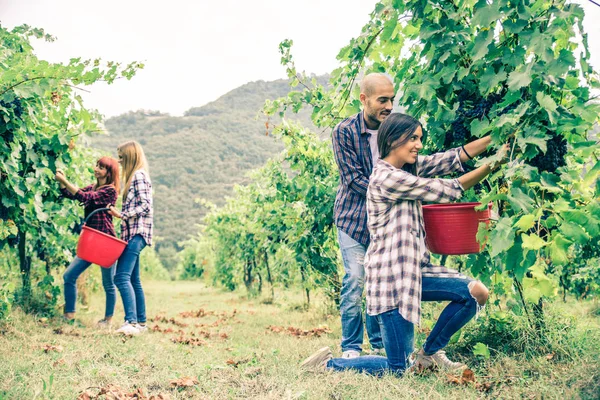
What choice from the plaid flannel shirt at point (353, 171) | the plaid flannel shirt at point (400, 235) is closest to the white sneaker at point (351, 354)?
the plaid flannel shirt at point (400, 235)

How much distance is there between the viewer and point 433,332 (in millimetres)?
3137

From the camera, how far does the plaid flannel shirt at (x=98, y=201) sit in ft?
17.3

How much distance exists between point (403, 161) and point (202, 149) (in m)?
42.8

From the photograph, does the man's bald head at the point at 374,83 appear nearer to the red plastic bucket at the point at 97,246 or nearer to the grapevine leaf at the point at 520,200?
the grapevine leaf at the point at 520,200

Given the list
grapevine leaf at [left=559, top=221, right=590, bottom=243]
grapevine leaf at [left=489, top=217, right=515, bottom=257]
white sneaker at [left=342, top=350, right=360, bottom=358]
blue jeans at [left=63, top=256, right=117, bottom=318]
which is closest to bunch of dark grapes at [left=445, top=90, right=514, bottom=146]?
grapevine leaf at [left=489, top=217, right=515, bottom=257]

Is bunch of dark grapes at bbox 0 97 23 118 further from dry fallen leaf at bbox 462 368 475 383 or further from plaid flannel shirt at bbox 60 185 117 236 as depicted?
dry fallen leaf at bbox 462 368 475 383

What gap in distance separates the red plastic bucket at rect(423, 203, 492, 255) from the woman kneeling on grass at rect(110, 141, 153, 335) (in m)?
3.37

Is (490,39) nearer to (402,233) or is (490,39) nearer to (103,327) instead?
(402,233)

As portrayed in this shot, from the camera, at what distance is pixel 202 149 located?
44594 mm

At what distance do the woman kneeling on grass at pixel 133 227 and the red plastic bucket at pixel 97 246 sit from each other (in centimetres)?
25

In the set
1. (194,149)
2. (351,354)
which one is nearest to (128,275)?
(351,354)

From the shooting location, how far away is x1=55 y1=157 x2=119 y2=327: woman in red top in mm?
5281

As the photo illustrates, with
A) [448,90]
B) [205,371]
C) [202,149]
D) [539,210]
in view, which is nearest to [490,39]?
[448,90]

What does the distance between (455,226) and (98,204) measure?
3.93 meters
